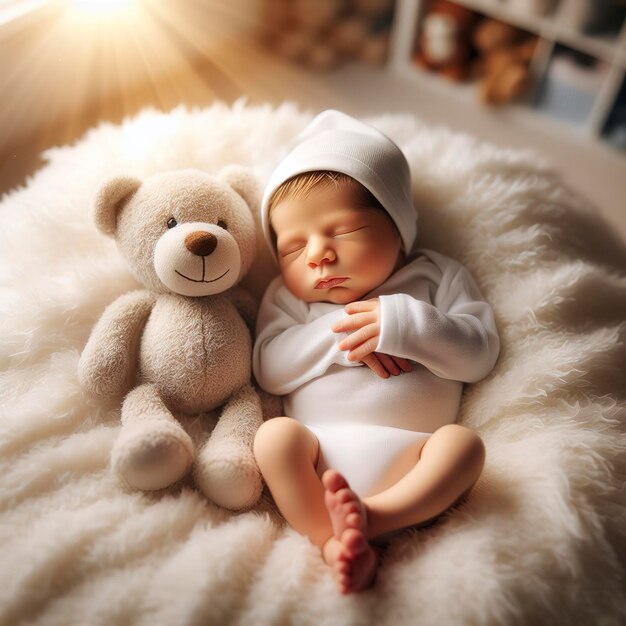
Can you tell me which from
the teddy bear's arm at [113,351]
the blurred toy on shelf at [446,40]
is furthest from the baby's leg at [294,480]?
the blurred toy on shelf at [446,40]

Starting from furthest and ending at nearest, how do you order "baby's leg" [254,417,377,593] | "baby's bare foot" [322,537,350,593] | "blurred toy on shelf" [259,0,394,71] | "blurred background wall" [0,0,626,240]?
"blurred toy on shelf" [259,0,394,71]
"blurred background wall" [0,0,626,240]
"baby's leg" [254,417,377,593]
"baby's bare foot" [322,537,350,593]

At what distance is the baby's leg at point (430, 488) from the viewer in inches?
31.2

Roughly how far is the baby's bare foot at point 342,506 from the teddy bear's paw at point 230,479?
0.14 m

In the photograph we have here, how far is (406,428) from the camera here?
94 cm

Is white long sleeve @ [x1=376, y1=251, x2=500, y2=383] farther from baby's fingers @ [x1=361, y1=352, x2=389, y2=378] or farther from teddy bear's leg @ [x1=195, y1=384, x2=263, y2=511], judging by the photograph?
teddy bear's leg @ [x1=195, y1=384, x2=263, y2=511]

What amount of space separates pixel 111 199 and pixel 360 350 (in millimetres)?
468

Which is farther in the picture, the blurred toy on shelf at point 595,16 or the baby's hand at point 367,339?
the blurred toy on shelf at point 595,16

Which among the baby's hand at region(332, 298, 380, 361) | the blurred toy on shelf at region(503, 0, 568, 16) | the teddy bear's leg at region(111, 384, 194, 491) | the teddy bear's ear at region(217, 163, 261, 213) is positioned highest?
the blurred toy on shelf at region(503, 0, 568, 16)

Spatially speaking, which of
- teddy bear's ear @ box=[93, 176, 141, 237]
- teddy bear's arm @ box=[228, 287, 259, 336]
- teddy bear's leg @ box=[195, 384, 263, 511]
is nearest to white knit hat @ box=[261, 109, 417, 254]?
teddy bear's arm @ box=[228, 287, 259, 336]

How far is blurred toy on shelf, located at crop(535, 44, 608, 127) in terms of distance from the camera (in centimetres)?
208

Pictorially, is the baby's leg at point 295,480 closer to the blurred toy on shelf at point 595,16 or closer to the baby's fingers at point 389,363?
the baby's fingers at point 389,363

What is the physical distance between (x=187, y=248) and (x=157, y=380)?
0.70ft

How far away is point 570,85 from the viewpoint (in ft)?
7.02

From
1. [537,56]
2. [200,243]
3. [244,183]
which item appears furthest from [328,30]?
[200,243]
